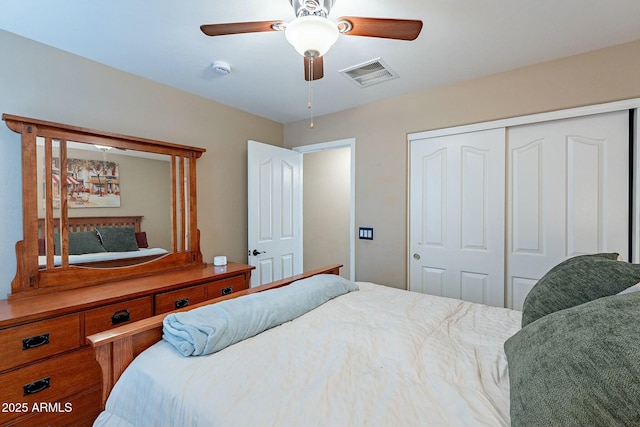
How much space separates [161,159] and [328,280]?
1746 mm

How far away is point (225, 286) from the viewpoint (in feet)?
7.81

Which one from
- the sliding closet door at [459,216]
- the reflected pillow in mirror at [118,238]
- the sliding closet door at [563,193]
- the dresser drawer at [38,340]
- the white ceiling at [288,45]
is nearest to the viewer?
the dresser drawer at [38,340]

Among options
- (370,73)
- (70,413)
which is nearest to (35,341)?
(70,413)

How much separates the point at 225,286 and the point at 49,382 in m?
1.12

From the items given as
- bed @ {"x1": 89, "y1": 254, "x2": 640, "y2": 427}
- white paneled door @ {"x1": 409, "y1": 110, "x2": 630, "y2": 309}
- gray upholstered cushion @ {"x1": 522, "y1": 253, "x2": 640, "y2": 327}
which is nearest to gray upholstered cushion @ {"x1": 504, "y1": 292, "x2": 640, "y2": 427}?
bed @ {"x1": 89, "y1": 254, "x2": 640, "y2": 427}

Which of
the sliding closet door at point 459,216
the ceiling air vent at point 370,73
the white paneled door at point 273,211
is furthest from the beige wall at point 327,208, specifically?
the ceiling air vent at point 370,73

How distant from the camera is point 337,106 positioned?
3.05 meters

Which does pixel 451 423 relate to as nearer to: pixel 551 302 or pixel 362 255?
pixel 551 302

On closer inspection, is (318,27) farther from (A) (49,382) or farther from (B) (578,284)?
(A) (49,382)

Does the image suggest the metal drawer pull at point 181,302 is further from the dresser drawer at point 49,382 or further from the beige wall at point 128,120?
the beige wall at point 128,120

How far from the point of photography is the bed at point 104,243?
187 centimetres

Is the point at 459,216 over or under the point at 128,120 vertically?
under

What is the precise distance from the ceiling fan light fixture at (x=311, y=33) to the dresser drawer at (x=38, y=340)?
72.9 inches

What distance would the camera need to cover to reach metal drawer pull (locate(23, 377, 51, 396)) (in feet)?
4.70
